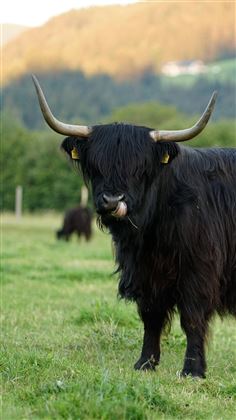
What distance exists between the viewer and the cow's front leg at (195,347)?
6.57 meters

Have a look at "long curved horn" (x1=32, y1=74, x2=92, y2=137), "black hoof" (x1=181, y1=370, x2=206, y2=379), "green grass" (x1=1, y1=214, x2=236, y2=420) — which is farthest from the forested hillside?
"black hoof" (x1=181, y1=370, x2=206, y2=379)

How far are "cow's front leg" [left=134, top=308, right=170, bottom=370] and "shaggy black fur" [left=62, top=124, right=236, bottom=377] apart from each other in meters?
0.05

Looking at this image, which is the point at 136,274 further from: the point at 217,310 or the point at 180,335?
the point at 180,335

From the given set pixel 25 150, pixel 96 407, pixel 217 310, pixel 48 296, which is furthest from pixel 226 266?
pixel 25 150

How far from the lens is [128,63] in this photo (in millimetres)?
138000

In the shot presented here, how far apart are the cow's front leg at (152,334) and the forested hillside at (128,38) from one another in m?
104

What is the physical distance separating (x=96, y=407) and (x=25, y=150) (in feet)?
147

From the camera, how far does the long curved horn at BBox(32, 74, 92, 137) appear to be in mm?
6164

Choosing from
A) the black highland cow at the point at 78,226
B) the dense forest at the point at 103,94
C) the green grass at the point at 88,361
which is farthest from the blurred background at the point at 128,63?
the green grass at the point at 88,361

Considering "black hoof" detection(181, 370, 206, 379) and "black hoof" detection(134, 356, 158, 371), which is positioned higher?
"black hoof" detection(181, 370, 206, 379)

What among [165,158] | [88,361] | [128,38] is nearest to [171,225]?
[165,158]

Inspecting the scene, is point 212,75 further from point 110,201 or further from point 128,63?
point 110,201

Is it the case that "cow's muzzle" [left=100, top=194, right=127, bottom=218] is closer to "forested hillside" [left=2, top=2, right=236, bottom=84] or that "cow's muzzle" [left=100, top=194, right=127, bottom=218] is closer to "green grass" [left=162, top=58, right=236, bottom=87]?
"forested hillside" [left=2, top=2, right=236, bottom=84]

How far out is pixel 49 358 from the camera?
19.2 ft
